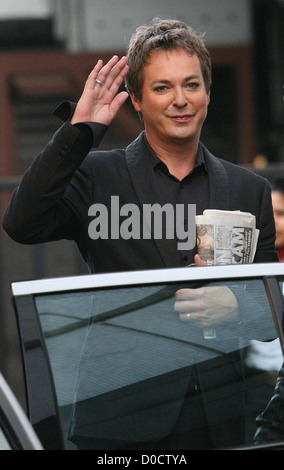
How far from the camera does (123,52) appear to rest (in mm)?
8836

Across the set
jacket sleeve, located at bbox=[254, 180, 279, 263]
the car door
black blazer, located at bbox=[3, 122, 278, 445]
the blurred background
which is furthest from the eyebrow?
the blurred background

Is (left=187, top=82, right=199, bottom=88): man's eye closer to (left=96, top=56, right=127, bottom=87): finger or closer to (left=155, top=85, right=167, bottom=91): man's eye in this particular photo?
(left=155, top=85, right=167, bottom=91): man's eye

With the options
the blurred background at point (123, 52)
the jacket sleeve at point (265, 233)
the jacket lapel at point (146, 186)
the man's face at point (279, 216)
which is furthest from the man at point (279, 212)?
the blurred background at point (123, 52)

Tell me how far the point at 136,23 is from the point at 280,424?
706cm

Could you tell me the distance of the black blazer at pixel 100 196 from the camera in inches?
95.0

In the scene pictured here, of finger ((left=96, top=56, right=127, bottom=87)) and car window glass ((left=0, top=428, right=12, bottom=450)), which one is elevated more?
finger ((left=96, top=56, right=127, bottom=87))

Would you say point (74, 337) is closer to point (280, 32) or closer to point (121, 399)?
point (121, 399)

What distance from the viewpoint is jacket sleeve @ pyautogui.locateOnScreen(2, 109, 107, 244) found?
2.40 metres

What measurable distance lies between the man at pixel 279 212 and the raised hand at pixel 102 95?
7.12 feet

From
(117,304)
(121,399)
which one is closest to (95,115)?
(117,304)

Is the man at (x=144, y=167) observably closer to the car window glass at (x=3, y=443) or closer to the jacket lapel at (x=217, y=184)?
the jacket lapel at (x=217, y=184)

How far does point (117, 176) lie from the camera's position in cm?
262

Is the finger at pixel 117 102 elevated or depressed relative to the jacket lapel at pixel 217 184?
elevated

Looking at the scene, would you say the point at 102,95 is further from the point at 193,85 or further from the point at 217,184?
the point at 217,184
